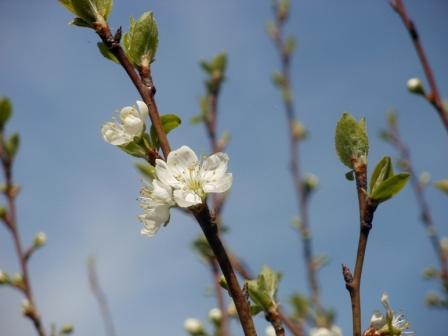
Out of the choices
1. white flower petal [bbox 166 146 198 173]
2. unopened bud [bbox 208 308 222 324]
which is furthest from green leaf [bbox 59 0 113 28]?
unopened bud [bbox 208 308 222 324]

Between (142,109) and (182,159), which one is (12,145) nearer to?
(142,109)

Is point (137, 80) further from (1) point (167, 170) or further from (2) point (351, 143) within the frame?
(2) point (351, 143)

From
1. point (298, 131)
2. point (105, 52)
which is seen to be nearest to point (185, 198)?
point (105, 52)

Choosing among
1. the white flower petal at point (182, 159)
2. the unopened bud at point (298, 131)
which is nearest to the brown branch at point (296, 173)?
the unopened bud at point (298, 131)

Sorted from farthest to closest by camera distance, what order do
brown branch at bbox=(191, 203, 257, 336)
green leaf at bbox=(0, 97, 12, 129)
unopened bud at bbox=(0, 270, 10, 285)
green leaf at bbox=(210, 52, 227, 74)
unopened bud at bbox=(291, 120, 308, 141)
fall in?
unopened bud at bbox=(291, 120, 308, 141), green leaf at bbox=(210, 52, 227, 74), green leaf at bbox=(0, 97, 12, 129), unopened bud at bbox=(0, 270, 10, 285), brown branch at bbox=(191, 203, 257, 336)

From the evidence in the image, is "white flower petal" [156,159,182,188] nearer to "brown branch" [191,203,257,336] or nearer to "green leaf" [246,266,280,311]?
"brown branch" [191,203,257,336]

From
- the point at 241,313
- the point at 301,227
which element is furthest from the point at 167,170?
the point at 301,227
